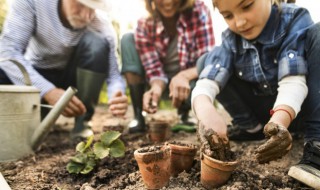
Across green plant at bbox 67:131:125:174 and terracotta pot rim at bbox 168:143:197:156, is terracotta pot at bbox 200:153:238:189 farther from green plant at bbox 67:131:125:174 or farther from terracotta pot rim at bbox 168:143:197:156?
green plant at bbox 67:131:125:174

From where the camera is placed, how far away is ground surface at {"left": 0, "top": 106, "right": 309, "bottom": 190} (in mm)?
1461

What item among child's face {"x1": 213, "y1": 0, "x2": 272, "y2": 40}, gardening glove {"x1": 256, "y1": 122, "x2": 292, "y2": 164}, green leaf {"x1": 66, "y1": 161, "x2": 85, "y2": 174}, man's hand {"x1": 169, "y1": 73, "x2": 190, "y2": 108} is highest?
child's face {"x1": 213, "y1": 0, "x2": 272, "y2": 40}

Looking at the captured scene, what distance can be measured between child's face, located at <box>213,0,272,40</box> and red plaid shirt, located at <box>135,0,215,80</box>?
3.42 feet

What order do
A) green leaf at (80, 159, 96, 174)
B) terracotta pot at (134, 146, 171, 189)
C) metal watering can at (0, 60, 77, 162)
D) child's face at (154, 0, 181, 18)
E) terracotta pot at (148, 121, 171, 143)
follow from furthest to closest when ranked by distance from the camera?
child's face at (154, 0, 181, 18) < terracotta pot at (148, 121, 171, 143) < metal watering can at (0, 60, 77, 162) < green leaf at (80, 159, 96, 174) < terracotta pot at (134, 146, 171, 189)

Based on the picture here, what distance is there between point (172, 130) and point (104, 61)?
35.6 inches

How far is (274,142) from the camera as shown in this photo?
52.1 inches

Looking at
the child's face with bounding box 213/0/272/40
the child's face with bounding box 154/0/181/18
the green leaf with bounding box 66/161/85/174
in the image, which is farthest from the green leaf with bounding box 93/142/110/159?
the child's face with bounding box 154/0/181/18

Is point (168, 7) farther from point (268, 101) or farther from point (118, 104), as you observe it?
point (268, 101)

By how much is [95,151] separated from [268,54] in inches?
45.7

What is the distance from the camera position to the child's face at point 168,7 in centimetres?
272

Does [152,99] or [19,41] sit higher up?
[19,41]

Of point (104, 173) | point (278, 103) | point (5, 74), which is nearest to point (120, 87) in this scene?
point (5, 74)

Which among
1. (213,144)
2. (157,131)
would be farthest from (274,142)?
(157,131)

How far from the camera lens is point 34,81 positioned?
242 centimetres
